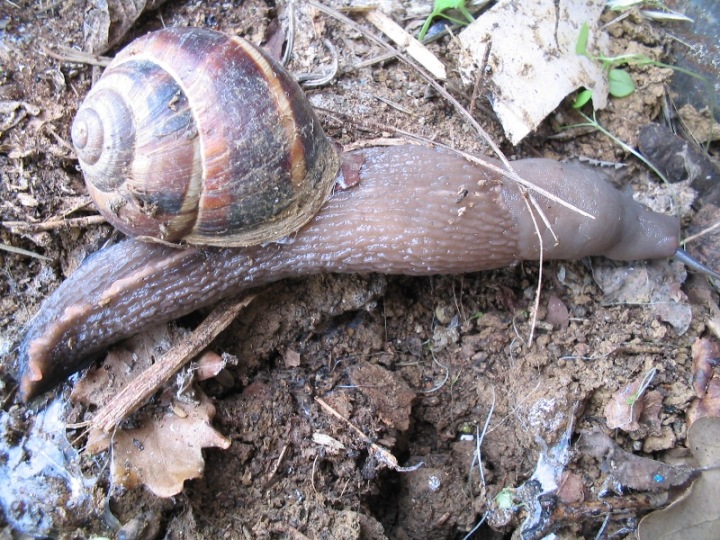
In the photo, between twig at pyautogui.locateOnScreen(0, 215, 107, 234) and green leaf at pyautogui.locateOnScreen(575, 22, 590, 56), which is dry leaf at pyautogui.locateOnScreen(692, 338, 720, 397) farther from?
twig at pyautogui.locateOnScreen(0, 215, 107, 234)

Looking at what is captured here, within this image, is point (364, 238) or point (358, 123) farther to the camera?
point (358, 123)

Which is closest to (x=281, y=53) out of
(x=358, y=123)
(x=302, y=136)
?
(x=358, y=123)

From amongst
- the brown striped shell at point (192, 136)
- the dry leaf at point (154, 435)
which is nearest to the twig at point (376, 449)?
the dry leaf at point (154, 435)

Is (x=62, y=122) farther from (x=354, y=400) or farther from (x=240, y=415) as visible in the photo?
(x=354, y=400)

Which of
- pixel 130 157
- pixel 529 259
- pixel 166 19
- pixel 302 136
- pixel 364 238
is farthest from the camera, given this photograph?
pixel 166 19

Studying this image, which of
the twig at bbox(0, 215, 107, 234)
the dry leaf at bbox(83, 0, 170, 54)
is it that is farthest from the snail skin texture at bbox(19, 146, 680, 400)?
the dry leaf at bbox(83, 0, 170, 54)

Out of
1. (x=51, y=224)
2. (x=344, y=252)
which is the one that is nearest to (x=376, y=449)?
(x=344, y=252)

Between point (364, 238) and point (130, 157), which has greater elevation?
point (130, 157)

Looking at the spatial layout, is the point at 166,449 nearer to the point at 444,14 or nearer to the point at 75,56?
the point at 75,56
